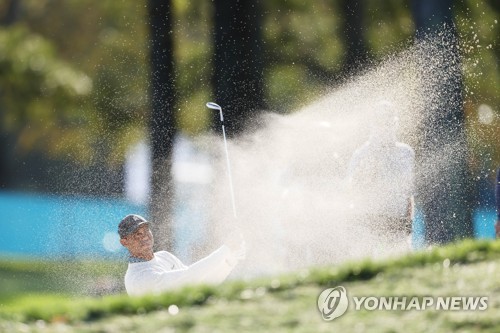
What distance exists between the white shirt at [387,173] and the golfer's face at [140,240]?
7.89 feet

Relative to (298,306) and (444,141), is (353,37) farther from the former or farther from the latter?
(298,306)

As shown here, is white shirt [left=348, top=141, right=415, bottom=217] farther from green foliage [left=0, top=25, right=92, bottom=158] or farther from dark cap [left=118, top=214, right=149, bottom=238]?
green foliage [left=0, top=25, right=92, bottom=158]

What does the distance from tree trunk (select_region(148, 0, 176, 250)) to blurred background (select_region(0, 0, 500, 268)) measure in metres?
0.02

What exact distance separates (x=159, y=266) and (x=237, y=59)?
6.09m

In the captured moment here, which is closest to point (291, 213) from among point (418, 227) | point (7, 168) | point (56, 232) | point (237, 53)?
point (418, 227)

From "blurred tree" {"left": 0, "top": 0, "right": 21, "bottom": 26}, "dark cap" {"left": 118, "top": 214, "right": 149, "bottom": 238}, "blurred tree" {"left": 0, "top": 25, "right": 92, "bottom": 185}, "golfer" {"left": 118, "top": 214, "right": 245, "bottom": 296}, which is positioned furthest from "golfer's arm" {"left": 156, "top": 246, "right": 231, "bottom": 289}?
"blurred tree" {"left": 0, "top": 0, "right": 21, "bottom": 26}

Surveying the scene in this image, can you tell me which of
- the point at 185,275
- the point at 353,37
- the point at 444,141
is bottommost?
the point at 185,275

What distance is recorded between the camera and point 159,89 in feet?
47.0

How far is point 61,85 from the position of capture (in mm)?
20484

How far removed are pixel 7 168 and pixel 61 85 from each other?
2.69m

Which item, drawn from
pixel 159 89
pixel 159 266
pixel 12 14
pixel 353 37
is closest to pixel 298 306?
pixel 159 266

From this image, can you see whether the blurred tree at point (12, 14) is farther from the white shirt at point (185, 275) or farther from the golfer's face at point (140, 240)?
the white shirt at point (185, 275)

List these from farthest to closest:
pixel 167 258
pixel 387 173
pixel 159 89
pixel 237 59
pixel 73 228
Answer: pixel 159 89 → pixel 73 228 → pixel 237 59 → pixel 387 173 → pixel 167 258

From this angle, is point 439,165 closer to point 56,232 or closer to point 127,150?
point 56,232
